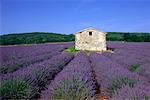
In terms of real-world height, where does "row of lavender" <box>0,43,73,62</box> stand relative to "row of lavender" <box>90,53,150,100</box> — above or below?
below

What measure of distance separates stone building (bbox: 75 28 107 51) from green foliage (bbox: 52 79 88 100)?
20.8 metres

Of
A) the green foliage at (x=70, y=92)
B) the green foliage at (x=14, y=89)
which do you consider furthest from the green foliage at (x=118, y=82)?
the green foliage at (x=14, y=89)

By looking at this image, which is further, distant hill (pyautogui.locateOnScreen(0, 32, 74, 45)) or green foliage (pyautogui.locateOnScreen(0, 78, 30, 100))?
distant hill (pyautogui.locateOnScreen(0, 32, 74, 45))

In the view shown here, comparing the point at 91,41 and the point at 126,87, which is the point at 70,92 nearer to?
the point at 126,87

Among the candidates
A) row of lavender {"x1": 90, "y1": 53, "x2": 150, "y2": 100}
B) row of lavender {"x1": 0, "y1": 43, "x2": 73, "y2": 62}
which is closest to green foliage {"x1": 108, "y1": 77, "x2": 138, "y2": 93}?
row of lavender {"x1": 90, "y1": 53, "x2": 150, "y2": 100}

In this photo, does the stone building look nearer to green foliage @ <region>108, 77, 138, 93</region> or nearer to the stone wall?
the stone wall

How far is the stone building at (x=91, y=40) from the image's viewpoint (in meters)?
24.7

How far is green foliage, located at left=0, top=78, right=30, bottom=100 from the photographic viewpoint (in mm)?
3891

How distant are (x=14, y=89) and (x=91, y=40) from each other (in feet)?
69.3

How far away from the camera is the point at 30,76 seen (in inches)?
186

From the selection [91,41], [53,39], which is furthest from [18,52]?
[53,39]

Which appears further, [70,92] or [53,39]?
[53,39]

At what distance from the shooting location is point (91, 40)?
24984 millimetres

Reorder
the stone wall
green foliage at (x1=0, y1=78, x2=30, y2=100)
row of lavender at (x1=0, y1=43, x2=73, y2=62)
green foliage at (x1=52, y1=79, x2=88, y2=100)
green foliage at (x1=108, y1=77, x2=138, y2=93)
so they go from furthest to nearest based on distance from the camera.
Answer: the stone wall < row of lavender at (x1=0, y1=43, x2=73, y2=62) < green foliage at (x1=108, y1=77, x2=138, y2=93) < green foliage at (x1=0, y1=78, x2=30, y2=100) < green foliage at (x1=52, y1=79, x2=88, y2=100)
